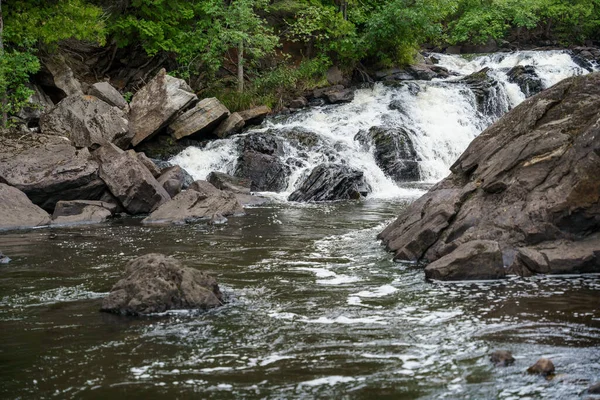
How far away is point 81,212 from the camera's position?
690 inches

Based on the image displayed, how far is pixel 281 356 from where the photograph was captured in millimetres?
7125

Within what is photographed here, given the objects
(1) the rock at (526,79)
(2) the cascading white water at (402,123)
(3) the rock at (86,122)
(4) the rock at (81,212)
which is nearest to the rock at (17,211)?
(4) the rock at (81,212)

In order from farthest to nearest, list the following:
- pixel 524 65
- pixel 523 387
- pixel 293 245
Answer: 1. pixel 524 65
2. pixel 293 245
3. pixel 523 387

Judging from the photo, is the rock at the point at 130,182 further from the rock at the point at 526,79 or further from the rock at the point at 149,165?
the rock at the point at 526,79

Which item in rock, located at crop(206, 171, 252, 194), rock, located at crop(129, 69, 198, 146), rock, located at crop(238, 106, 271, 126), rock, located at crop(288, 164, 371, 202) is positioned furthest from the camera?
rock, located at crop(238, 106, 271, 126)

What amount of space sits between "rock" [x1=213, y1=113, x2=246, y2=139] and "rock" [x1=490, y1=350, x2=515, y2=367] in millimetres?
19438

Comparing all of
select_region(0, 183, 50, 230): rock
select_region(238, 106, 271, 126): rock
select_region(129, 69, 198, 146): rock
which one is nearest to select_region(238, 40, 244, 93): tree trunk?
select_region(238, 106, 271, 126): rock

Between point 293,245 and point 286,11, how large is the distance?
20437 millimetres

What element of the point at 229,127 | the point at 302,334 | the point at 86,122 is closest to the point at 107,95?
the point at 86,122

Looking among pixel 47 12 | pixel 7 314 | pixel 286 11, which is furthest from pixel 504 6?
pixel 7 314

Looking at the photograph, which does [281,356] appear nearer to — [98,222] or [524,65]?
[98,222]

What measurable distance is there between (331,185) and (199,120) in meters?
6.14

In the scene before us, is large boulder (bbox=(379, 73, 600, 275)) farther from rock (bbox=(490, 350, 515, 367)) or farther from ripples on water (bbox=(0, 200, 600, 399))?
rock (bbox=(490, 350, 515, 367))

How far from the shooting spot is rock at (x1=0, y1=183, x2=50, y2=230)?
53.5 feet
